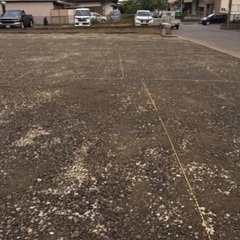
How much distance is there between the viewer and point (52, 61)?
1167 cm

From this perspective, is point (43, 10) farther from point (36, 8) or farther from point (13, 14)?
point (13, 14)

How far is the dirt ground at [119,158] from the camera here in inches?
117

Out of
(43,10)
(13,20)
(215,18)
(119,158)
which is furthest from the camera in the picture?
(215,18)

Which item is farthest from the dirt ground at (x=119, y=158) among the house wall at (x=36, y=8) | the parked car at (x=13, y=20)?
the house wall at (x=36, y=8)

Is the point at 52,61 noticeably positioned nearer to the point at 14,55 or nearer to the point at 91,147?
the point at 14,55

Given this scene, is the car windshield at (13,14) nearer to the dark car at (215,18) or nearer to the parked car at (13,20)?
the parked car at (13,20)

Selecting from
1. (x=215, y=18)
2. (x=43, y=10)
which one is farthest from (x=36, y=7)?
(x=215, y=18)

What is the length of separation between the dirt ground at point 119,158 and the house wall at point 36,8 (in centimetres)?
2862

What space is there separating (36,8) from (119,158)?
3430 cm

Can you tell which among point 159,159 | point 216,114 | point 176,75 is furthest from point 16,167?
point 176,75

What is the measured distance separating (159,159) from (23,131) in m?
2.33

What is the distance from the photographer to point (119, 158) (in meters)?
4.18

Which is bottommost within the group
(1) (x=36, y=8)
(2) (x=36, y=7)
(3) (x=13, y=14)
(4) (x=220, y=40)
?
(4) (x=220, y=40)

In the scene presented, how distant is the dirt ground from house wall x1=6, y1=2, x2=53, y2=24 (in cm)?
2862
